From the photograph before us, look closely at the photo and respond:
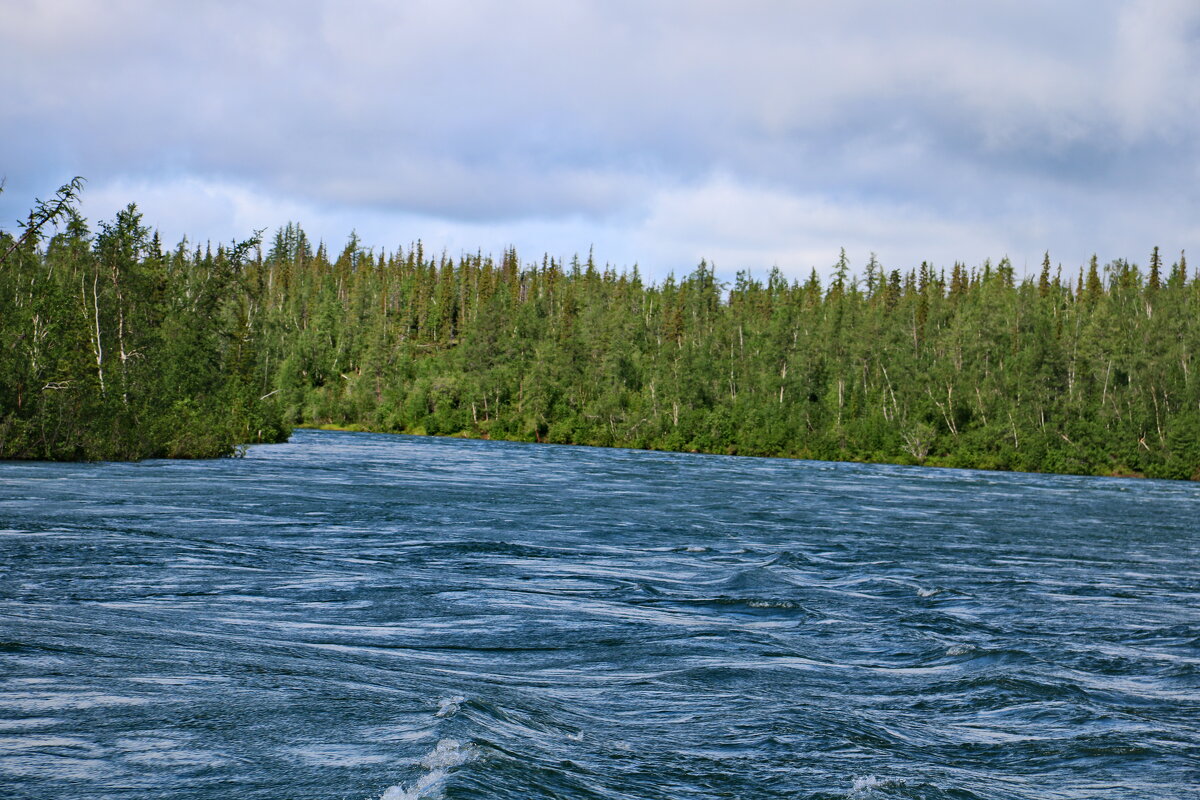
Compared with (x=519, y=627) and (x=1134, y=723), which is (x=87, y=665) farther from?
(x=1134, y=723)

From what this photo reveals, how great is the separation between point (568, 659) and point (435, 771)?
4.72 meters

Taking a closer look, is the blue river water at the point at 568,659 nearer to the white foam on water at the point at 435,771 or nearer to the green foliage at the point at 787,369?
the white foam on water at the point at 435,771

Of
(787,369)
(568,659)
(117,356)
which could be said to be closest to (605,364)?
(787,369)

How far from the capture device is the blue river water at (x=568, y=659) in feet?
25.8

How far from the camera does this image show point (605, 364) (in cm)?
12712

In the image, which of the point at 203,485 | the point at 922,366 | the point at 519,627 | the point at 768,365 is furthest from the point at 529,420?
the point at 519,627

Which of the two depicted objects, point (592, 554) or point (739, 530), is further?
point (739, 530)

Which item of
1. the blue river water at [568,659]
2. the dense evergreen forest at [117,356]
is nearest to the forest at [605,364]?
the dense evergreen forest at [117,356]

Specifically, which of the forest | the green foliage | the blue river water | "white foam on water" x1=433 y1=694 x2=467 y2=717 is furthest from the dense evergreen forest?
the green foliage

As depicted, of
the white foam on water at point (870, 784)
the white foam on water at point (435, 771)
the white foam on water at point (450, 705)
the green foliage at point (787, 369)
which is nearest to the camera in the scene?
the white foam on water at point (435, 771)

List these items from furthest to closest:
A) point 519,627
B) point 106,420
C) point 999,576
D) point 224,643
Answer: point 106,420 → point 999,576 → point 519,627 → point 224,643

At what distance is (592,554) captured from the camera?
22.2m

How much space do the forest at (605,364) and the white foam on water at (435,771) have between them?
27530 mm

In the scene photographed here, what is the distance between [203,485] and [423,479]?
10.8 metres
